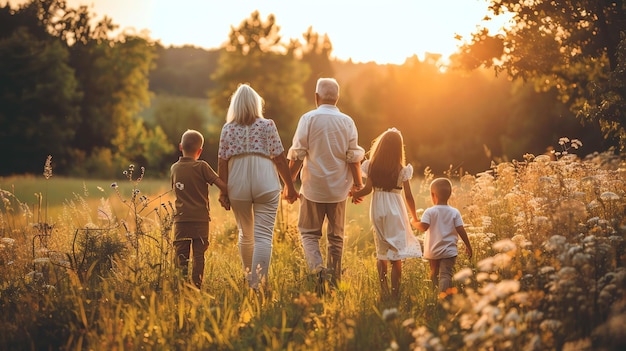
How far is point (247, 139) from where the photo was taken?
6254 millimetres

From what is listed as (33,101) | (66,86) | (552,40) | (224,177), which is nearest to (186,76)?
(66,86)

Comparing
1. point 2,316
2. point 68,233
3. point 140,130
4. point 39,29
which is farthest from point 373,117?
point 2,316

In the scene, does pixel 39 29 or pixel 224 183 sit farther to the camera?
pixel 39 29

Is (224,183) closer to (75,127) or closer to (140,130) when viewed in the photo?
(75,127)

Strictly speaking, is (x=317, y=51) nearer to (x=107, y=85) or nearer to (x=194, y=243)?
(x=107, y=85)

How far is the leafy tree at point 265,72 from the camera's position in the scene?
46531 mm

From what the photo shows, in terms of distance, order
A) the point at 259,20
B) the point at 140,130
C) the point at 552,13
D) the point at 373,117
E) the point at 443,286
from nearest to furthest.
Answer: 1. the point at 443,286
2. the point at 552,13
3. the point at 373,117
4. the point at 140,130
5. the point at 259,20

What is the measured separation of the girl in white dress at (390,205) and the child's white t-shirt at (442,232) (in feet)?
0.53

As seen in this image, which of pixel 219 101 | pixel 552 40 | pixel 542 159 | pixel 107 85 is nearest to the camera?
pixel 542 159

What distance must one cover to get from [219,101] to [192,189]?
4182cm

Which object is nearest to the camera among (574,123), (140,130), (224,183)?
(224,183)

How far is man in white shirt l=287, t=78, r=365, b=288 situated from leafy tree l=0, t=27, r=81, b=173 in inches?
1259

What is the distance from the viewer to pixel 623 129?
28.8 feet

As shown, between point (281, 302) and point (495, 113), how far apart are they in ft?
113
